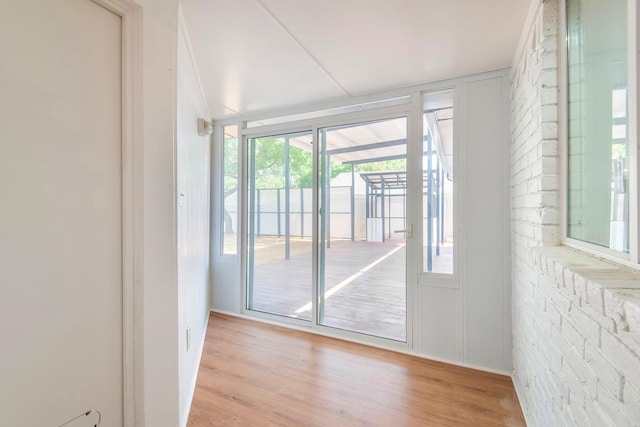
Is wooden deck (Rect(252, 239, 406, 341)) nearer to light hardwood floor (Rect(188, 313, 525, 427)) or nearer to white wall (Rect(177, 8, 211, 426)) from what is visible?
light hardwood floor (Rect(188, 313, 525, 427))

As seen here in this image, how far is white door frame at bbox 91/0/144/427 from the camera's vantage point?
4.24 ft

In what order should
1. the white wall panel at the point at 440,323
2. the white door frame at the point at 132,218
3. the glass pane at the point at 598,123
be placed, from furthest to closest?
the white wall panel at the point at 440,323 → the white door frame at the point at 132,218 → the glass pane at the point at 598,123

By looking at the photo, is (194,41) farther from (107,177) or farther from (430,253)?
(430,253)

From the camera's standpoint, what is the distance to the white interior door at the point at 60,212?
934 mm

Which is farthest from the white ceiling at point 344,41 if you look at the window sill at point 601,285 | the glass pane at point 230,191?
the window sill at point 601,285

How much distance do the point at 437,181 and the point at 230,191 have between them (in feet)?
7.89

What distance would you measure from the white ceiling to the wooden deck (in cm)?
153

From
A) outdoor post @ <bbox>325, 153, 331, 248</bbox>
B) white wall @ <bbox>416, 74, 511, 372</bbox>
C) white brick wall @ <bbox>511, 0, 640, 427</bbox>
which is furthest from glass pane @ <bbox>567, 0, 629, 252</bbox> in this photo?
outdoor post @ <bbox>325, 153, 331, 248</bbox>

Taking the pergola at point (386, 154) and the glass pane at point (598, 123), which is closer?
the glass pane at point (598, 123)

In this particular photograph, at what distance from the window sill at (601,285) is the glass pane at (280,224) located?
2.37 m

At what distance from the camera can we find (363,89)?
2.71m

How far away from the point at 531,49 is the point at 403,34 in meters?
0.73

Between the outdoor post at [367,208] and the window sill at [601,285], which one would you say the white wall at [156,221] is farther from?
the outdoor post at [367,208]

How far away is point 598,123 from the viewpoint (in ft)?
3.53
